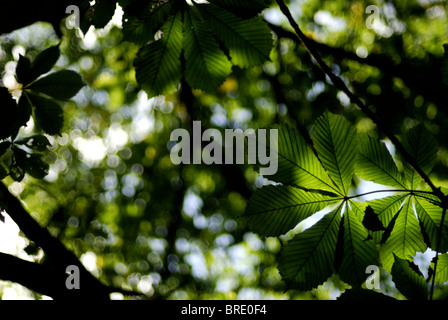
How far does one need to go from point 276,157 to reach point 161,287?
17.2 ft

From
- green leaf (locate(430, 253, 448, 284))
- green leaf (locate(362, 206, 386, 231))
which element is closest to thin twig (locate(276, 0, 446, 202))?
green leaf (locate(362, 206, 386, 231))

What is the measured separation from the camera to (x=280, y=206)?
0.97 metres

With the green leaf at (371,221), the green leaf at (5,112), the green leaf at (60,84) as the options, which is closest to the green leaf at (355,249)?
the green leaf at (371,221)

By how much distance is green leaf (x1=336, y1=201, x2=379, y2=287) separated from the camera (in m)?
0.92

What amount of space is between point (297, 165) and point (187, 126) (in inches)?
163

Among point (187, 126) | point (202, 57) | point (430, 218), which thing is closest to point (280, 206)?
point (430, 218)

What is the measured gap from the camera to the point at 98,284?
1.58 meters

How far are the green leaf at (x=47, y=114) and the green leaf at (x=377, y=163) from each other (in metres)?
1.32

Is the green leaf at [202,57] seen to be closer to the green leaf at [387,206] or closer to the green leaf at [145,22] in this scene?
the green leaf at [145,22]

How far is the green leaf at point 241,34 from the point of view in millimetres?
1096

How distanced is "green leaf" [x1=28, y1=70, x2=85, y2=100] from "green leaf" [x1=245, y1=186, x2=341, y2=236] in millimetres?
1043

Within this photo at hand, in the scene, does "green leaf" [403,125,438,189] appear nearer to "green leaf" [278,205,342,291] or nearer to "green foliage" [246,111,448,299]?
"green foliage" [246,111,448,299]
